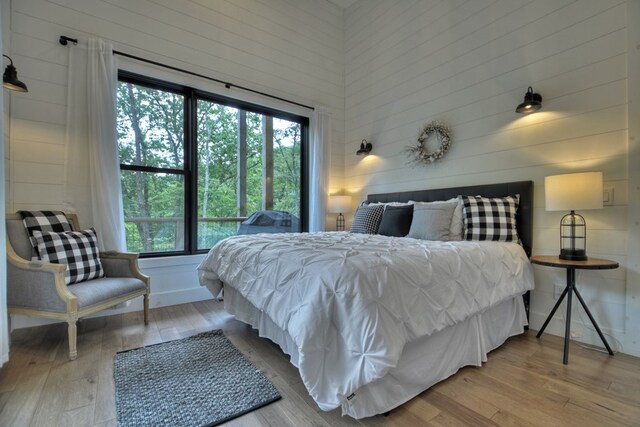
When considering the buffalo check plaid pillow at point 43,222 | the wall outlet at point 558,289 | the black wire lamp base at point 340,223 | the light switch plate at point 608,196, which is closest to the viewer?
the light switch plate at point 608,196

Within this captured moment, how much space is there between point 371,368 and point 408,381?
1.47 ft

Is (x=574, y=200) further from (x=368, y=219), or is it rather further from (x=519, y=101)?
(x=368, y=219)

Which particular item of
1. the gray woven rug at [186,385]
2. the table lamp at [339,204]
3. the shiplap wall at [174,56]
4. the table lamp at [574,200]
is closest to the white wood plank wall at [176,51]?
the shiplap wall at [174,56]

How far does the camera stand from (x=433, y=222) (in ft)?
8.59

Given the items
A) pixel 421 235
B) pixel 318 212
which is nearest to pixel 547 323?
pixel 421 235

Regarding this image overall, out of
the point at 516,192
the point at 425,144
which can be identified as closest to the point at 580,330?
the point at 516,192

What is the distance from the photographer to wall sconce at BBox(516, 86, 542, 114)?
240cm

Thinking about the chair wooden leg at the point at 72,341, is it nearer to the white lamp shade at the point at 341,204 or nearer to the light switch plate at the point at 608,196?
the white lamp shade at the point at 341,204

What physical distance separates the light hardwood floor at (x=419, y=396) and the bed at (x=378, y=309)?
0.38ft

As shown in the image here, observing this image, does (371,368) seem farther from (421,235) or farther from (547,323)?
(547,323)

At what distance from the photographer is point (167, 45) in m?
3.12

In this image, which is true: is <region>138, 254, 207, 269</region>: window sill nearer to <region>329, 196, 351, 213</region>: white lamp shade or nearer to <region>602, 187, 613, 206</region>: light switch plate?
<region>329, 196, 351, 213</region>: white lamp shade

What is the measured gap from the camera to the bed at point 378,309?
1278 mm

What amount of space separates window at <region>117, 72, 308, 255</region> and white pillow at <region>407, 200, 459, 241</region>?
6.59 feet
